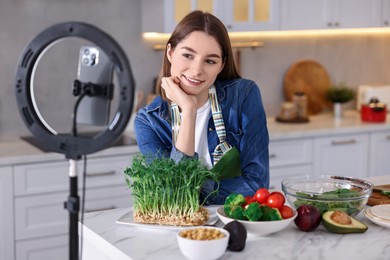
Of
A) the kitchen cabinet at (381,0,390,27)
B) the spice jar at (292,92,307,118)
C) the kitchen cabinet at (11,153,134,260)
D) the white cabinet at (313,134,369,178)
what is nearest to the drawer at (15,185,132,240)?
the kitchen cabinet at (11,153,134,260)

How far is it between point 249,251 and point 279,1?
112 inches

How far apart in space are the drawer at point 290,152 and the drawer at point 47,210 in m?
1.04

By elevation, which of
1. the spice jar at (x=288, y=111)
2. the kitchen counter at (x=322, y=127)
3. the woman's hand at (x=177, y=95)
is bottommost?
the kitchen counter at (x=322, y=127)

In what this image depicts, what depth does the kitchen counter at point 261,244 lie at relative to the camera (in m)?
1.96

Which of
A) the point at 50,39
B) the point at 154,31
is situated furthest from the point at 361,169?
the point at 50,39

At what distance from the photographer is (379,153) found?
4.78m

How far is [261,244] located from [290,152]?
2.42 meters

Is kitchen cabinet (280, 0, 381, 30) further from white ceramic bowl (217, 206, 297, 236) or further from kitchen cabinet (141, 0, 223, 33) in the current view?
white ceramic bowl (217, 206, 297, 236)

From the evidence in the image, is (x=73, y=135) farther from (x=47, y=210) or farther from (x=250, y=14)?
(x=250, y=14)

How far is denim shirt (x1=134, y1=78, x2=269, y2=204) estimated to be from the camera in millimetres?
2504

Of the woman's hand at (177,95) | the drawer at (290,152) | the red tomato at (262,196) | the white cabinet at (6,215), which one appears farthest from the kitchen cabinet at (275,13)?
the red tomato at (262,196)

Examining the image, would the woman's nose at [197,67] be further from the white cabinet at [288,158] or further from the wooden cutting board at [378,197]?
the white cabinet at [288,158]


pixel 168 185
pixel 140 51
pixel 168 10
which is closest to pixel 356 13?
pixel 168 10

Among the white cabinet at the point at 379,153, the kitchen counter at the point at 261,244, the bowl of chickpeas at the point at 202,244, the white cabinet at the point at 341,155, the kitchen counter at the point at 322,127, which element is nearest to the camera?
the bowl of chickpeas at the point at 202,244
